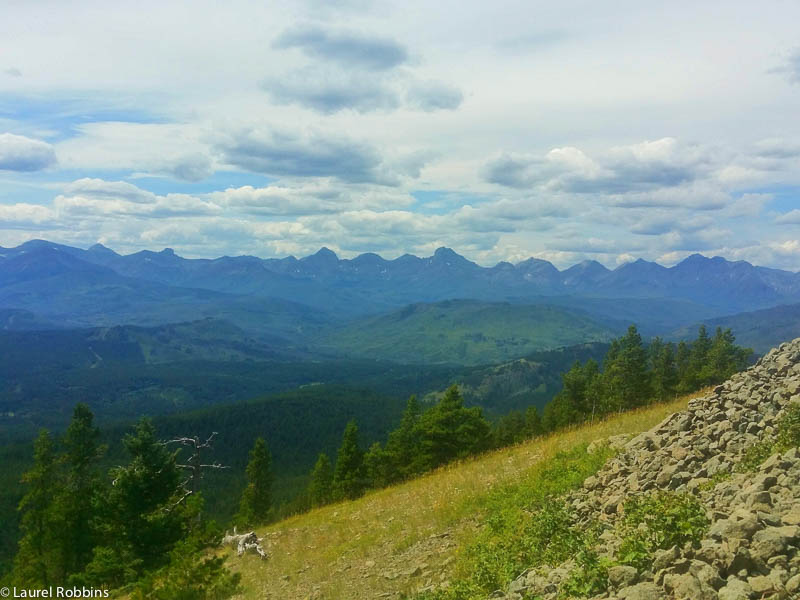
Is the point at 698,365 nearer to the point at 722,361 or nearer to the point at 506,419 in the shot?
the point at 722,361

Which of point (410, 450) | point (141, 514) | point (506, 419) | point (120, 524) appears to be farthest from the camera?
point (506, 419)

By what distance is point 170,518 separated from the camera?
2188 cm

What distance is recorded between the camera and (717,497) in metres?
8.71

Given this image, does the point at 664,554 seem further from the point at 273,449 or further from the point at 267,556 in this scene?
the point at 273,449

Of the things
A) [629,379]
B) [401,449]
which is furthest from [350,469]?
[629,379]

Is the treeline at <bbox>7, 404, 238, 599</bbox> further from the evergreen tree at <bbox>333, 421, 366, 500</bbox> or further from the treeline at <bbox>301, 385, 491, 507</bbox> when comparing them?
the evergreen tree at <bbox>333, 421, 366, 500</bbox>

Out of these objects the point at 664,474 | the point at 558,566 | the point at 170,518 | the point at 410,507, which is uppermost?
the point at 664,474

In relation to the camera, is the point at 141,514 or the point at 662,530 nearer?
the point at 662,530

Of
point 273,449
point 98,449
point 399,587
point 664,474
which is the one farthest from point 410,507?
point 273,449

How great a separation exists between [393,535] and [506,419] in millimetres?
61914

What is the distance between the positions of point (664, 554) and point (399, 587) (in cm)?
663

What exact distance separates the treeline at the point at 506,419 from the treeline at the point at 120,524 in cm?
2189

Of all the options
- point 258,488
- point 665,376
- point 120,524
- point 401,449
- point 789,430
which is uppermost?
point 789,430

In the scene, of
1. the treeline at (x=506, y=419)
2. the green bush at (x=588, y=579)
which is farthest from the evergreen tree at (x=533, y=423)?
the green bush at (x=588, y=579)
